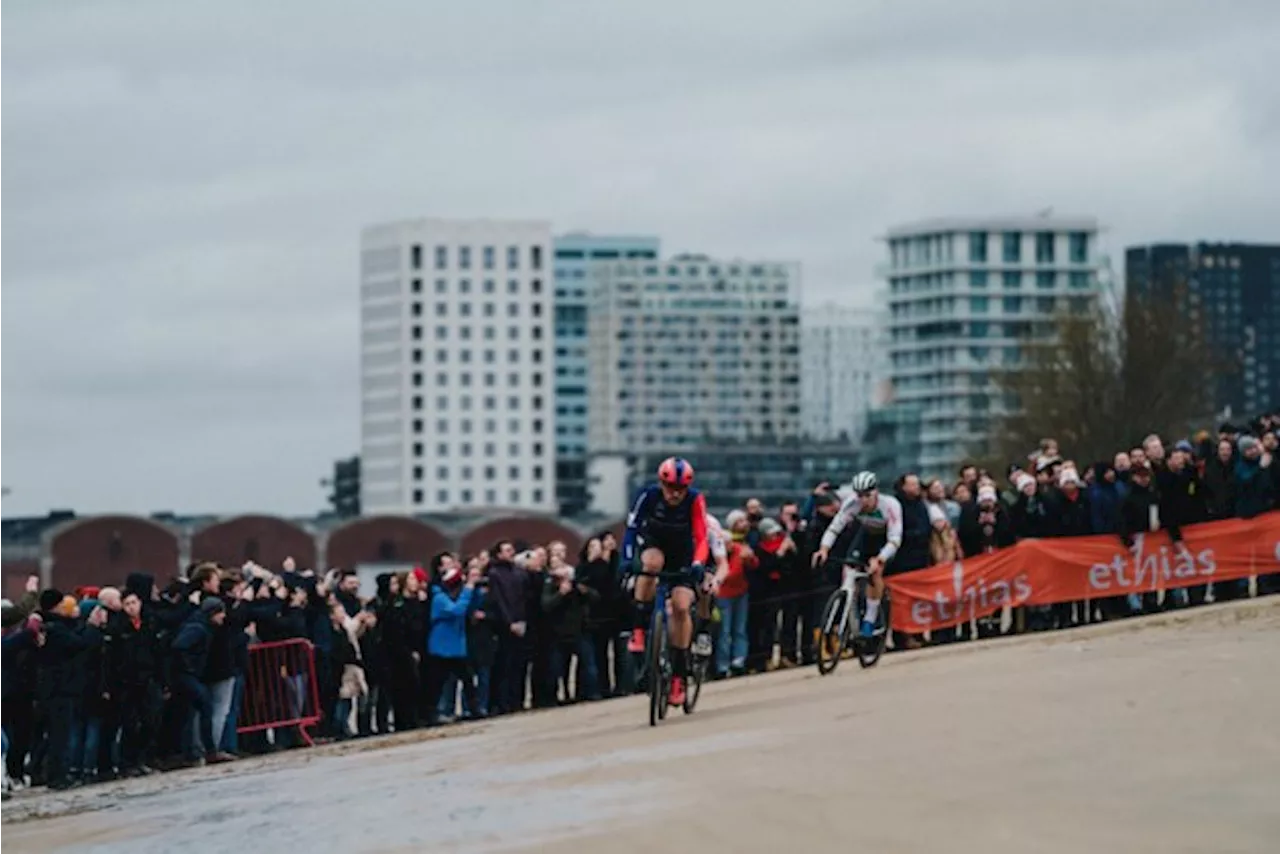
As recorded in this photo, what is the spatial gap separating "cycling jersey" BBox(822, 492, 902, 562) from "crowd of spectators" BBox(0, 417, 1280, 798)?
134 cm

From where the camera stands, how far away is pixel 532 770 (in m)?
20.9

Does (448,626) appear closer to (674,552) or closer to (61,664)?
(61,664)

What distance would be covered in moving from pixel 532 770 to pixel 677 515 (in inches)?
120

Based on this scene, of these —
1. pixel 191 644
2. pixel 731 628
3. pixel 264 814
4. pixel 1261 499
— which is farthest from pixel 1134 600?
pixel 264 814

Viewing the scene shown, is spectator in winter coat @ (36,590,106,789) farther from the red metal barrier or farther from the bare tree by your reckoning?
the bare tree

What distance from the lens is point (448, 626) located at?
31.8 m

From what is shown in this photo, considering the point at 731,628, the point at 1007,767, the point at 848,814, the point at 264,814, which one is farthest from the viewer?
the point at 731,628

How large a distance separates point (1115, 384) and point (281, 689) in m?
72.5

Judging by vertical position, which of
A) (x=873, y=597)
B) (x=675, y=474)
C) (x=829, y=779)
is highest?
(x=675, y=474)

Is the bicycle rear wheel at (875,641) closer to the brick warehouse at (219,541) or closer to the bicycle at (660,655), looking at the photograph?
the bicycle at (660,655)

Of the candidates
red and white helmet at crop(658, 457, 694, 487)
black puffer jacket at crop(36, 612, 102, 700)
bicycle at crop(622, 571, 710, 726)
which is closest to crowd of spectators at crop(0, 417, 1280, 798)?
black puffer jacket at crop(36, 612, 102, 700)

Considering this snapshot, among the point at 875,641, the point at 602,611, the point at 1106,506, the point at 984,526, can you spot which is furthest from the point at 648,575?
the point at 1106,506

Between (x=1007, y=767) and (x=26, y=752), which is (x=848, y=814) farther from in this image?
(x=26, y=752)

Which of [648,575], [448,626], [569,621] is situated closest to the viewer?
[648,575]
